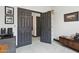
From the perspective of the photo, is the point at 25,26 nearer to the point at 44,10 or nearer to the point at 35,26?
the point at 44,10

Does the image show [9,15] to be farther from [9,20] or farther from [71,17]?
[71,17]

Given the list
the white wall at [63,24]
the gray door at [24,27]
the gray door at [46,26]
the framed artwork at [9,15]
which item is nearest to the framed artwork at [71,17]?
the white wall at [63,24]

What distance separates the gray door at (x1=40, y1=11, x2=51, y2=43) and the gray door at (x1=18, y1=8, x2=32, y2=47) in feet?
3.61

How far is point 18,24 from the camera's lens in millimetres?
4902

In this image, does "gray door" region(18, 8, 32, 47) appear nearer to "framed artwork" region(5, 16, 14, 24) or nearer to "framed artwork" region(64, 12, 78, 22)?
"framed artwork" region(5, 16, 14, 24)

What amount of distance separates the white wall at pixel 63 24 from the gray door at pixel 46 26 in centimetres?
98

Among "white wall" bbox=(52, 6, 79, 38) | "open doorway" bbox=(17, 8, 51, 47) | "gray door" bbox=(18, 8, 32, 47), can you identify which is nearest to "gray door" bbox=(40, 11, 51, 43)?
"open doorway" bbox=(17, 8, 51, 47)

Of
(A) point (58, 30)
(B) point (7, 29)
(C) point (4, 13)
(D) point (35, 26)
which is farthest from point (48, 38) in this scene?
(D) point (35, 26)

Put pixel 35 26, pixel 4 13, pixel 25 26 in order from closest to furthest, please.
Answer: pixel 4 13, pixel 25 26, pixel 35 26

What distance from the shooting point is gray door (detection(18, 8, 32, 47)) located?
197 inches

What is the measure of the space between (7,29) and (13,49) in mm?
1142

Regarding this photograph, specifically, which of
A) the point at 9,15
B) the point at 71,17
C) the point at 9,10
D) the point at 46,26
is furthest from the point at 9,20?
the point at 71,17

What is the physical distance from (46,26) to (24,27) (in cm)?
149

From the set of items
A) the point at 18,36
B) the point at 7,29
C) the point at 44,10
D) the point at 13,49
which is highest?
the point at 44,10
